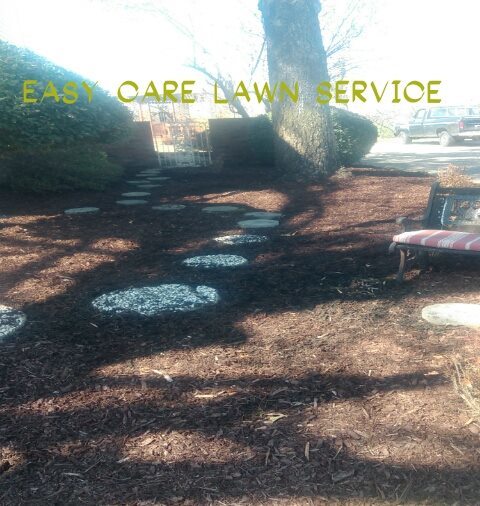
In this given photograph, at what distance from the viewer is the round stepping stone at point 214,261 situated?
15.2 ft

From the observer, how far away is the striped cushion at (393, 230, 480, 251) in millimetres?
Result: 3531

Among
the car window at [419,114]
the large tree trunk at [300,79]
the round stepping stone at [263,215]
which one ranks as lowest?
the car window at [419,114]

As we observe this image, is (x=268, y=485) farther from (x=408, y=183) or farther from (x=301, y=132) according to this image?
(x=301, y=132)

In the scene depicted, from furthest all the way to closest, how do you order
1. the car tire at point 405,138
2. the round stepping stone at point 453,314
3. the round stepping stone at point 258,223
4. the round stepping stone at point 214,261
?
the car tire at point 405,138 < the round stepping stone at point 258,223 < the round stepping stone at point 214,261 < the round stepping stone at point 453,314

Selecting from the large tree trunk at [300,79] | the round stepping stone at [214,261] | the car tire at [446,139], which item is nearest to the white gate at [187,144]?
the large tree trunk at [300,79]

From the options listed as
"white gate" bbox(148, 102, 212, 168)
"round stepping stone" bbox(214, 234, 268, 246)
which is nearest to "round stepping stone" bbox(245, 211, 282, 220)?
"round stepping stone" bbox(214, 234, 268, 246)

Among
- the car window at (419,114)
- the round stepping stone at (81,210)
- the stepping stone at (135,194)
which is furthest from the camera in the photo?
the car window at (419,114)

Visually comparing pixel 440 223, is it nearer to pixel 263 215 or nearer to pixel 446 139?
pixel 263 215

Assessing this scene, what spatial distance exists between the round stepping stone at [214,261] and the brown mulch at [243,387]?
14 cm

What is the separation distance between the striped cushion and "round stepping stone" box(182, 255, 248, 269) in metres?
1.54

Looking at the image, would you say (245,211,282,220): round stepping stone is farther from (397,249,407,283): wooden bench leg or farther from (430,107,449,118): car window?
(430,107,449,118): car window

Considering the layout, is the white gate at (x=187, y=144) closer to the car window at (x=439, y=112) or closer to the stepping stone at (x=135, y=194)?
the stepping stone at (x=135, y=194)

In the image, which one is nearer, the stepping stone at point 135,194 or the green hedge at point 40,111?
the green hedge at point 40,111

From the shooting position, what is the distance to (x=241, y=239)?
562cm
